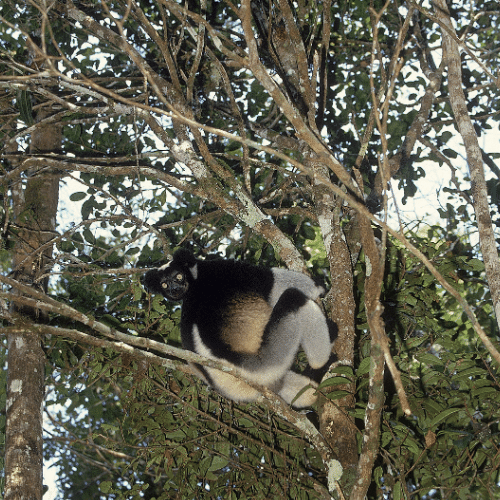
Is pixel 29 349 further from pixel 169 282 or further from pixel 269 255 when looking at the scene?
pixel 269 255

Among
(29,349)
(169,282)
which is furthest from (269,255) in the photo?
(29,349)

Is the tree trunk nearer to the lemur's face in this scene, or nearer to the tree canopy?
the tree canopy

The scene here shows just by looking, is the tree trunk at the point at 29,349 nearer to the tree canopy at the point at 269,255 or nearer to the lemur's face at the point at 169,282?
the tree canopy at the point at 269,255

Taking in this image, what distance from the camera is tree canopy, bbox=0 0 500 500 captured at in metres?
2.62

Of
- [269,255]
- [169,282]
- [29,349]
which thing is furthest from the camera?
[269,255]

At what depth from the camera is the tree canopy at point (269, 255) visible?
103 inches

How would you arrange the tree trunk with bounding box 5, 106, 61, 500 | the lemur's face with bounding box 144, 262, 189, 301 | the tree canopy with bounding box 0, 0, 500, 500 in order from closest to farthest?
the tree canopy with bounding box 0, 0, 500, 500
the tree trunk with bounding box 5, 106, 61, 500
the lemur's face with bounding box 144, 262, 189, 301

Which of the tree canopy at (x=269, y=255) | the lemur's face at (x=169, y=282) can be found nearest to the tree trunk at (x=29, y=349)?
the tree canopy at (x=269, y=255)

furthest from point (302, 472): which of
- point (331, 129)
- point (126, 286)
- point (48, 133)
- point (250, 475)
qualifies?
point (48, 133)

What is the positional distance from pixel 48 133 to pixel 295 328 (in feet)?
12.3

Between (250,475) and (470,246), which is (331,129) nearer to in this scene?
(470,246)

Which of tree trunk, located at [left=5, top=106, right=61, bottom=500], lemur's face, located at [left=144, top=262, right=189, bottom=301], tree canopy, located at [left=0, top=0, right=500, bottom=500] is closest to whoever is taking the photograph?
tree canopy, located at [left=0, top=0, right=500, bottom=500]

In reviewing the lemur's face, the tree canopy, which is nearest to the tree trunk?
the tree canopy

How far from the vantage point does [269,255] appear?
17.7ft
